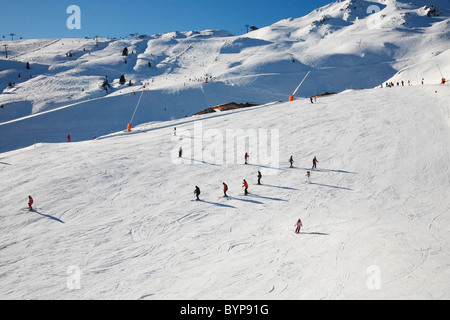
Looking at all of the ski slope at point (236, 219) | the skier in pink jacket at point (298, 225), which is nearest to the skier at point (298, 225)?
the skier in pink jacket at point (298, 225)

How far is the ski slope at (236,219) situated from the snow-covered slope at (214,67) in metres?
21.3

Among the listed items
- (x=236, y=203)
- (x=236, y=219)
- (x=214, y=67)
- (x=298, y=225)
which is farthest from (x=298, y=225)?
(x=214, y=67)

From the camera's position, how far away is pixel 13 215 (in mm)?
14367

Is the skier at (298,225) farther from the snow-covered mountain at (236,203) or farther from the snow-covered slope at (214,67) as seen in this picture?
the snow-covered slope at (214,67)

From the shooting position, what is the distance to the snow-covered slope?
46.0m

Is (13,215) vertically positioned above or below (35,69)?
below

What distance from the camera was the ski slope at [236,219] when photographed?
9586 mm

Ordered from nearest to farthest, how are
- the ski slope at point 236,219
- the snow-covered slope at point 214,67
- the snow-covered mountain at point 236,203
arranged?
the ski slope at point 236,219, the snow-covered mountain at point 236,203, the snow-covered slope at point 214,67

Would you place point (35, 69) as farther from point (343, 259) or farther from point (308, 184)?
point (343, 259)

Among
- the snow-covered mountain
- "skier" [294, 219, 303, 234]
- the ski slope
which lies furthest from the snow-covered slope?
"skier" [294, 219, 303, 234]

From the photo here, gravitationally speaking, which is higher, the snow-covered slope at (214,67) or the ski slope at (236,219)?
the snow-covered slope at (214,67)

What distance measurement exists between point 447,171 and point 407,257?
10987mm

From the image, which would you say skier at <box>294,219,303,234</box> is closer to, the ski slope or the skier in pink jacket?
Result: the skier in pink jacket
